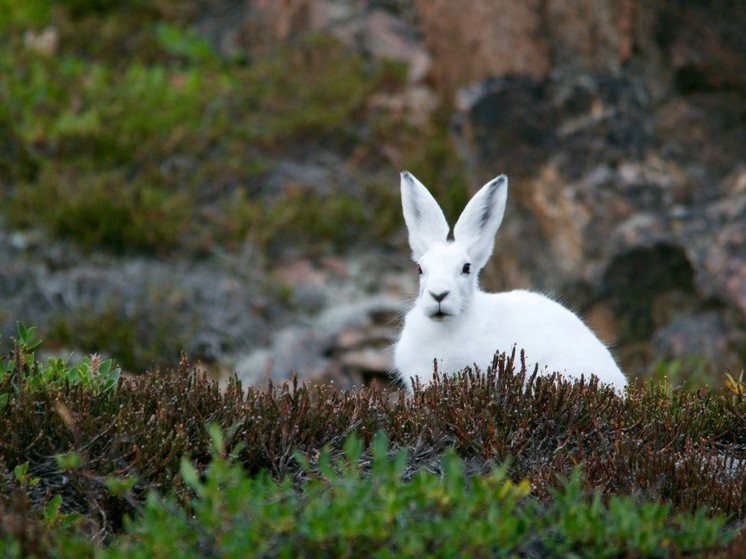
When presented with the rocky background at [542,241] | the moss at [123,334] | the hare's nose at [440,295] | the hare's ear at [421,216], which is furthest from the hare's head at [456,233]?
the moss at [123,334]

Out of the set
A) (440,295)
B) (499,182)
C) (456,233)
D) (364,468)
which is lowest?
(364,468)

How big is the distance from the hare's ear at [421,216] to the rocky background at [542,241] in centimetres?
304

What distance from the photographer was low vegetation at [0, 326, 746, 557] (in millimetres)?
3441

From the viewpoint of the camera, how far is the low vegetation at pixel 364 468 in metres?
3.44

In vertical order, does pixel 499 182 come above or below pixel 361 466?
above

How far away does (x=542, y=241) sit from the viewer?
9.34 metres

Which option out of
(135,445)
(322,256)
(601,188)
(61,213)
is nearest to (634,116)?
(601,188)

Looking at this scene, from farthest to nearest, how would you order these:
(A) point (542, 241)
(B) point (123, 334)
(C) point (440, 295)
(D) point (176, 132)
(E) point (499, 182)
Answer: (D) point (176, 132) < (A) point (542, 241) < (B) point (123, 334) < (E) point (499, 182) < (C) point (440, 295)

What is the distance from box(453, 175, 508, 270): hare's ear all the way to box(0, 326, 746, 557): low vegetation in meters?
0.70

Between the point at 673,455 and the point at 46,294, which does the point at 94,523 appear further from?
the point at 46,294

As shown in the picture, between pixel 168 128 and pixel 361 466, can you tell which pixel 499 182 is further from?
pixel 168 128

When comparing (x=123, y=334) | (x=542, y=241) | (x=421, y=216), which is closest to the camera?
(x=421, y=216)

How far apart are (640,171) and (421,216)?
377 cm

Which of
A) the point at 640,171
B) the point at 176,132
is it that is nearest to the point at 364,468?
the point at 640,171
